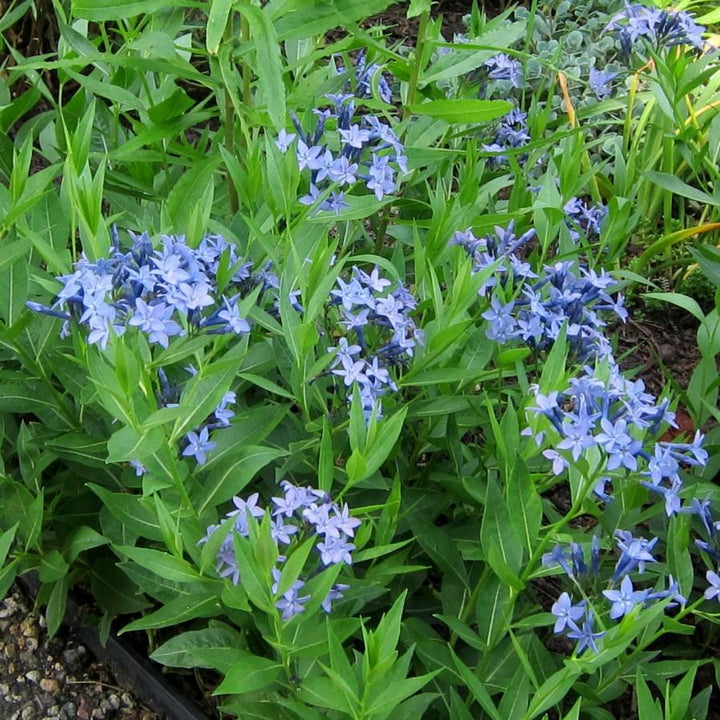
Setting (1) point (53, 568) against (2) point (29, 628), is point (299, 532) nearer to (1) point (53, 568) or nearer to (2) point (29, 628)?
(1) point (53, 568)

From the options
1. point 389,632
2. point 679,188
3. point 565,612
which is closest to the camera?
point 389,632

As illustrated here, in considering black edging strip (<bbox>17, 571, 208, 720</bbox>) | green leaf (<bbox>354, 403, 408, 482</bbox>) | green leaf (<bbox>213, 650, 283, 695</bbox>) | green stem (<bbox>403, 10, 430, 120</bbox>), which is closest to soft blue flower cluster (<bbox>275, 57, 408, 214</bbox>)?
green stem (<bbox>403, 10, 430, 120</bbox>)

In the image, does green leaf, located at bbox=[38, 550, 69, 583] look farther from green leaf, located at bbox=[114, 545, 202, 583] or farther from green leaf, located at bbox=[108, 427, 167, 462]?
green leaf, located at bbox=[108, 427, 167, 462]

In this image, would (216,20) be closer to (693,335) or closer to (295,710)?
(295,710)

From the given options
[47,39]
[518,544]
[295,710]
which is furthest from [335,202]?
[47,39]

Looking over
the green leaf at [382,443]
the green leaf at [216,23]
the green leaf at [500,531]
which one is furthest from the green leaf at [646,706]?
the green leaf at [216,23]

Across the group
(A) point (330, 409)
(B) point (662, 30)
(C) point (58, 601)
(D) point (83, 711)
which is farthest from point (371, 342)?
(B) point (662, 30)
